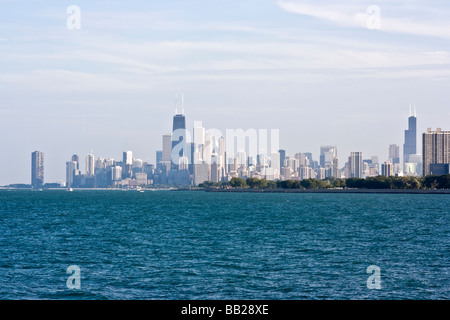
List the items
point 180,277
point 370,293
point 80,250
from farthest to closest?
point 80,250 < point 180,277 < point 370,293

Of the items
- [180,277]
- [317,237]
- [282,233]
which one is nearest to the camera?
[180,277]

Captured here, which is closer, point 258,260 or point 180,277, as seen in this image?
point 180,277

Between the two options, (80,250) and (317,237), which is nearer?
(80,250)

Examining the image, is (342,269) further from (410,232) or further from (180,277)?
(410,232)

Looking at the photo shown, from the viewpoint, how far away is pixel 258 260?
5078cm
